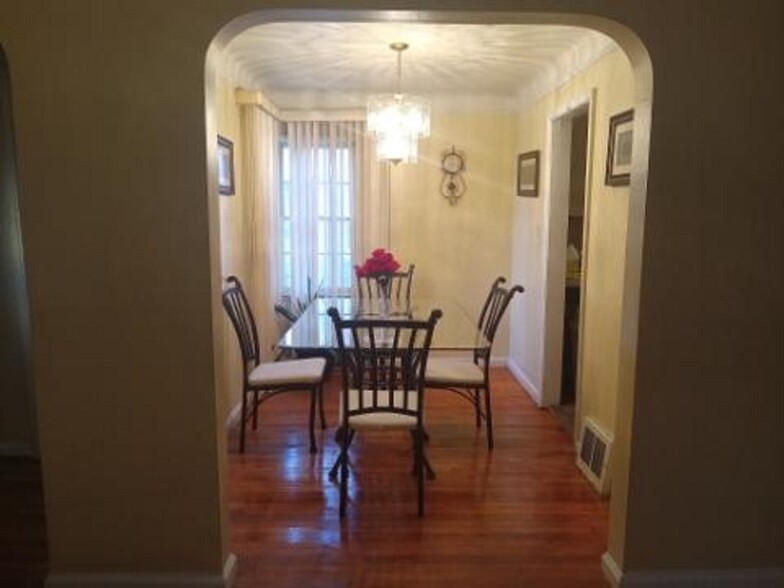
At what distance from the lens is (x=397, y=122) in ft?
12.1

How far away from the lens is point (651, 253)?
79.8 inches

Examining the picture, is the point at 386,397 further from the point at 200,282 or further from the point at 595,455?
the point at 200,282

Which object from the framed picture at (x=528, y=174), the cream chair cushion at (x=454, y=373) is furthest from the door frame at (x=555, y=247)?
the cream chair cushion at (x=454, y=373)

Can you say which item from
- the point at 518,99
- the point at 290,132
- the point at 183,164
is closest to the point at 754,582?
the point at 183,164

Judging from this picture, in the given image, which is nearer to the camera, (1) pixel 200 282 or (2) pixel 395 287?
(1) pixel 200 282

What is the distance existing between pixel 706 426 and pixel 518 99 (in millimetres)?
3465

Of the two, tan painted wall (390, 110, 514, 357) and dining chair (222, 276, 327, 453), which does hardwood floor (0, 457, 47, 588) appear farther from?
tan painted wall (390, 110, 514, 357)

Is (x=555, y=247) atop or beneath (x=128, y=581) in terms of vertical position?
atop

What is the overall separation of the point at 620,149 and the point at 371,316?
5.33ft

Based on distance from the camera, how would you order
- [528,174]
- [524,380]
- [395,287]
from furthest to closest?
[395,287], [524,380], [528,174]

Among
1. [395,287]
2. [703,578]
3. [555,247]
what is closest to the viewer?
[703,578]

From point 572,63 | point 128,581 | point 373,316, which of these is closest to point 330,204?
point 373,316

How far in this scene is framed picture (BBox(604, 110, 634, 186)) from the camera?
2738 mm

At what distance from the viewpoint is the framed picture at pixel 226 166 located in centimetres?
363
